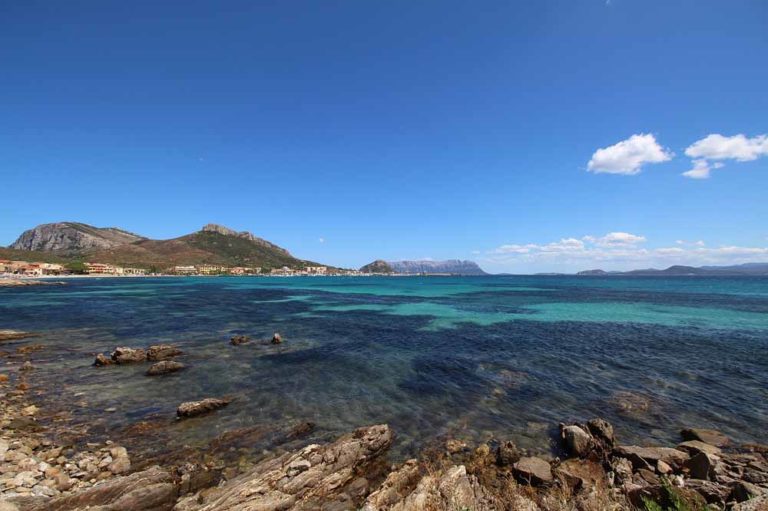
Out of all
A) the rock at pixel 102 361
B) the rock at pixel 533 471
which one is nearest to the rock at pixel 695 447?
the rock at pixel 533 471

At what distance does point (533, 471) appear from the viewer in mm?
11133

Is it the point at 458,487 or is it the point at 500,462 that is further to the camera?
the point at 500,462

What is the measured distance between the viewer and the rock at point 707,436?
13.9 m

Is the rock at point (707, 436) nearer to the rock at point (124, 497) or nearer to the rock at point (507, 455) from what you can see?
the rock at point (507, 455)

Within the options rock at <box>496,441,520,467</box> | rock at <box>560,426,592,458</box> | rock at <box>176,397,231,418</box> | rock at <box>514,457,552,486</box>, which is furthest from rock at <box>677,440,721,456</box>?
rock at <box>176,397,231,418</box>

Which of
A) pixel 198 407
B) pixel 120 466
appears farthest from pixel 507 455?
pixel 198 407

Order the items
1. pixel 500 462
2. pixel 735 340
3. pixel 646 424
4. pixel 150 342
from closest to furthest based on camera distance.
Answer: pixel 500 462, pixel 646 424, pixel 150 342, pixel 735 340

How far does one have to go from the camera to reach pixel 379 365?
2539 cm

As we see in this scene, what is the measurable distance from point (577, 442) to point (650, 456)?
2.23m

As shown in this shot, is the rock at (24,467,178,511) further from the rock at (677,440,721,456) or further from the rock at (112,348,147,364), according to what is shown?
the rock at (677,440,721,456)

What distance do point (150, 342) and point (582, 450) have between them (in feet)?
115

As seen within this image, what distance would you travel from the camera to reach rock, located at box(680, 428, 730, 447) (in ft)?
45.7

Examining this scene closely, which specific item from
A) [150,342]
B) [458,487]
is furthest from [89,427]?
[150,342]

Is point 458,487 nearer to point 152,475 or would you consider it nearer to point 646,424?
point 152,475
